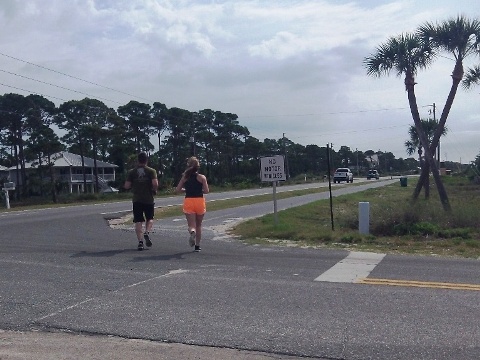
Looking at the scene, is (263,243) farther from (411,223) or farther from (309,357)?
(309,357)

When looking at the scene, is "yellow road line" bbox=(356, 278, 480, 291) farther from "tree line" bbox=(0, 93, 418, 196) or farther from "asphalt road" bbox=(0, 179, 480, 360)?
"tree line" bbox=(0, 93, 418, 196)

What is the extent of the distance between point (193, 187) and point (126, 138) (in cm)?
5861

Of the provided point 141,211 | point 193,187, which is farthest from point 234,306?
point 141,211

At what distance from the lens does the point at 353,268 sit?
10.3 m

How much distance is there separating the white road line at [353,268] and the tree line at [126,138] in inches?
1467

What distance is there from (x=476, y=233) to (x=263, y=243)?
5.06 m

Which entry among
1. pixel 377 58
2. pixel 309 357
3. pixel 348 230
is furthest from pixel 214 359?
pixel 377 58

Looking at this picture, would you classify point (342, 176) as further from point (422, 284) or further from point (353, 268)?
point (422, 284)

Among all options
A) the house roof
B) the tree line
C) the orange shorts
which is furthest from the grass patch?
the house roof

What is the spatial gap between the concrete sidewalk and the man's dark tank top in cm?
602

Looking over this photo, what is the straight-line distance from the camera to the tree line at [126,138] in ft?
204

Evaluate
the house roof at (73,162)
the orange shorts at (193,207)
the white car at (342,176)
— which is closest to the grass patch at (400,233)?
the orange shorts at (193,207)

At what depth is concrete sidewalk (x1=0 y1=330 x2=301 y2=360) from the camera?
6094mm

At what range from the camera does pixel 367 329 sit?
6711 millimetres
